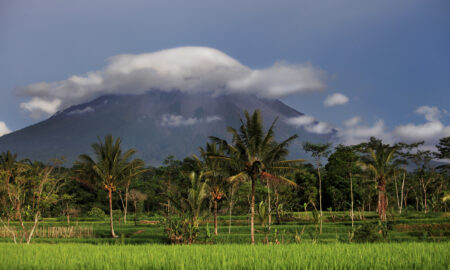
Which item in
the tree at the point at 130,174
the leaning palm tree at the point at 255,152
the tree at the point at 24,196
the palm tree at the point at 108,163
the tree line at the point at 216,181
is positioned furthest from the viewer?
the tree at the point at 130,174

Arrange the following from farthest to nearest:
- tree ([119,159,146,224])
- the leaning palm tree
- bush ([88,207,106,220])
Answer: bush ([88,207,106,220]), tree ([119,159,146,224]), the leaning palm tree

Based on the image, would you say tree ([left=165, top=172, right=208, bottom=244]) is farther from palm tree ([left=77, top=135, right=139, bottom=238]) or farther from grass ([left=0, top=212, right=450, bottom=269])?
palm tree ([left=77, top=135, right=139, bottom=238])

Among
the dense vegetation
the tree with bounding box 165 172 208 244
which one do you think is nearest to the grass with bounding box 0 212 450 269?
the dense vegetation

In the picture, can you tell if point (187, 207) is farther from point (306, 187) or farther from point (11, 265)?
point (306, 187)

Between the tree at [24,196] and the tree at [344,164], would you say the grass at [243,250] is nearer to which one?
the tree at [24,196]

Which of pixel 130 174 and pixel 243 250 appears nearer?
pixel 243 250

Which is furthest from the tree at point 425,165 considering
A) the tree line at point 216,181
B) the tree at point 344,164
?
the tree at point 344,164

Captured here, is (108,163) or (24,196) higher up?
(108,163)

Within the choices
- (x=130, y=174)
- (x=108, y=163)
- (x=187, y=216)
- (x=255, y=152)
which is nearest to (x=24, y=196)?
(x=108, y=163)

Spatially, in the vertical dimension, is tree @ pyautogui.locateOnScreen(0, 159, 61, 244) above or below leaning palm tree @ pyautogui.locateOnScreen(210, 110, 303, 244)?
below

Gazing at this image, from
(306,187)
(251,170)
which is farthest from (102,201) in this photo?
(251,170)

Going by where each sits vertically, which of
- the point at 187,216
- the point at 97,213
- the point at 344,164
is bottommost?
the point at 97,213

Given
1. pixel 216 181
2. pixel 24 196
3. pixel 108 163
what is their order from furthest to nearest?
pixel 216 181, pixel 108 163, pixel 24 196

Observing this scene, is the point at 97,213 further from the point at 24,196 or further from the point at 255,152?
the point at 255,152
